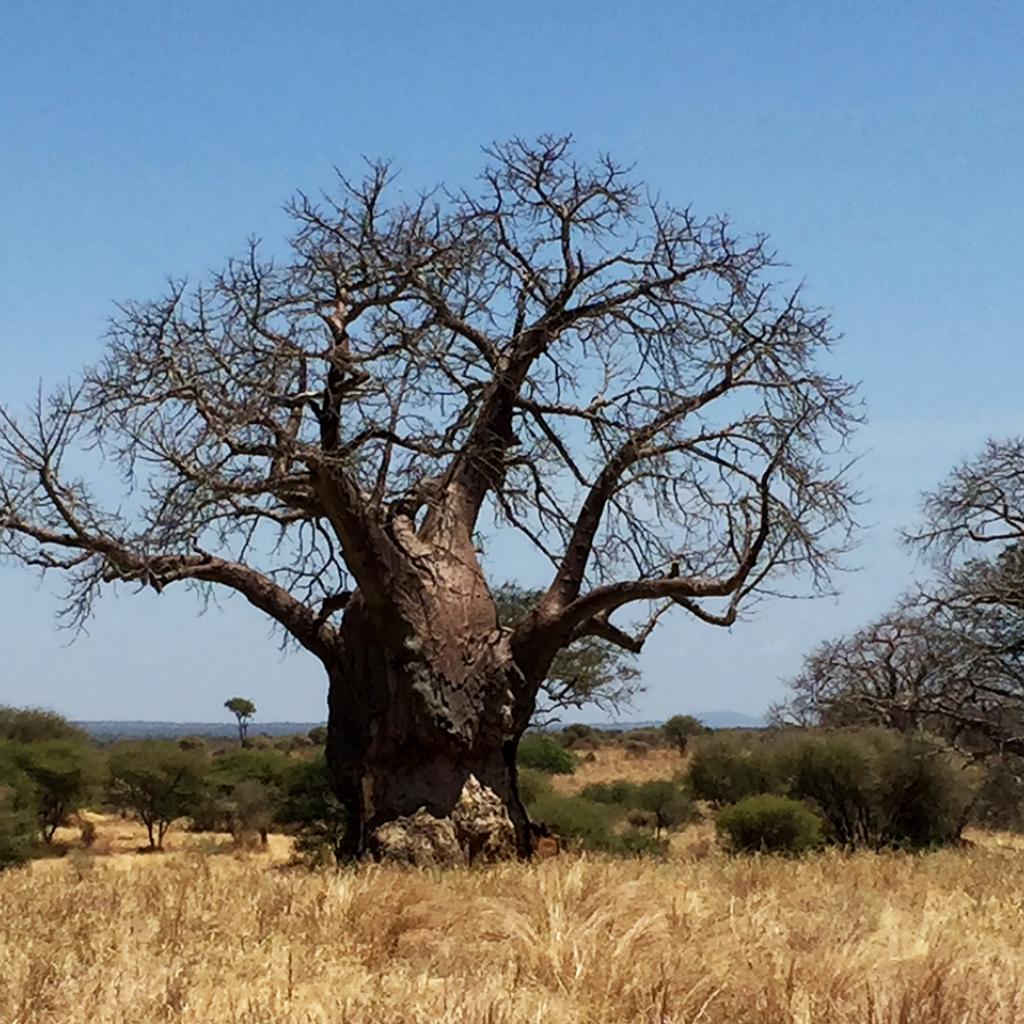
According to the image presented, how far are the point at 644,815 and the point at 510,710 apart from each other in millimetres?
18046

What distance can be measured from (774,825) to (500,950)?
12541 mm

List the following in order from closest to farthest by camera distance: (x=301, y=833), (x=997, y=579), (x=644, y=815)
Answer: (x=997, y=579) → (x=301, y=833) → (x=644, y=815)

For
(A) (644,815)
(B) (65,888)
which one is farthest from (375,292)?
(A) (644,815)

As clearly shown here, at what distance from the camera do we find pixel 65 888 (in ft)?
21.4

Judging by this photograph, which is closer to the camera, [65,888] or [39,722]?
[65,888]

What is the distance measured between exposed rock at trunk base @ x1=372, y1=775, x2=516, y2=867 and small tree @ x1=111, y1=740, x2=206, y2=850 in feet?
50.8

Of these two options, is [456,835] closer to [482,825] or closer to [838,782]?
[482,825]

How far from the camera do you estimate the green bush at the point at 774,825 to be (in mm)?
16766

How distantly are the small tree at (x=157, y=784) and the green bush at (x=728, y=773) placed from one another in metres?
9.61

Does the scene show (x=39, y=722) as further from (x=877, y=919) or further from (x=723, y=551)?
(x=877, y=919)

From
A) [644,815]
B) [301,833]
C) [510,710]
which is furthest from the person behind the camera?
[644,815]

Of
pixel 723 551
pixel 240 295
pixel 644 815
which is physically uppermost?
pixel 240 295

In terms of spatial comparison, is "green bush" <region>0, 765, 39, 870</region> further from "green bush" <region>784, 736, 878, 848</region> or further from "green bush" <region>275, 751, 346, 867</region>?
"green bush" <region>784, 736, 878, 848</region>

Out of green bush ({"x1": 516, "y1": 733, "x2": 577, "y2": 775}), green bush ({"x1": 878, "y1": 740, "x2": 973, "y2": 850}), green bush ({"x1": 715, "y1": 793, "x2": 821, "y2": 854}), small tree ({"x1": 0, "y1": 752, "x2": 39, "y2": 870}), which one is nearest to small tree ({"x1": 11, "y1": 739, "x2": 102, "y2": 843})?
small tree ({"x1": 0, "y1": 752, "x2": 39, "y2": 870})
